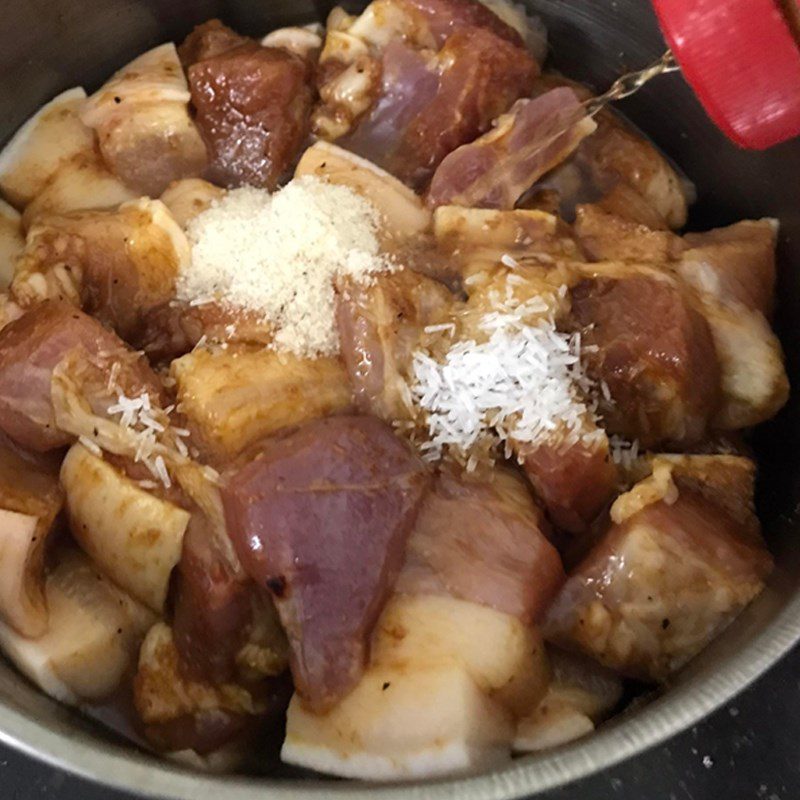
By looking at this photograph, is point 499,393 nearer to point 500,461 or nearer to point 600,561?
point 500,461

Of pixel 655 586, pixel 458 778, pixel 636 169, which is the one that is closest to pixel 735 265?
pixel 636 169

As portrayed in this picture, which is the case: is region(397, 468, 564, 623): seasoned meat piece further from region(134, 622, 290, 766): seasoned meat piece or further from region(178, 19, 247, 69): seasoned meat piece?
region(178, 19, 247, 69): seasoned meat piece

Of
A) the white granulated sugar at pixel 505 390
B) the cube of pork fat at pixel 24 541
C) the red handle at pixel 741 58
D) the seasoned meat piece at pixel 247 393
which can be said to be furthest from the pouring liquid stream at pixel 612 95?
the cube of pork fat at pixel 24 541

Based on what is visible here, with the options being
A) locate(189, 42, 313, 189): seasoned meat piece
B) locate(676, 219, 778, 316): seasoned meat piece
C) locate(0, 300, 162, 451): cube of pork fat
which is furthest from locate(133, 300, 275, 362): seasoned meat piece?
locate(676, 219, 778, 316): seasoned meat piece

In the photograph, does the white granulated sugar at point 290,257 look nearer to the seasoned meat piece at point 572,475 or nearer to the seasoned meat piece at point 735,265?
the seasoned meat piece at point 572,475

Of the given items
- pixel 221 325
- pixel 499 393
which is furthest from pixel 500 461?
pixel 221 325

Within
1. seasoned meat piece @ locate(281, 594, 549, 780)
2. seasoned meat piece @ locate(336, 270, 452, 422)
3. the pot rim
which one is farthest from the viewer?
seasoned meat piece @ locate(336, 270, 452, 422)
